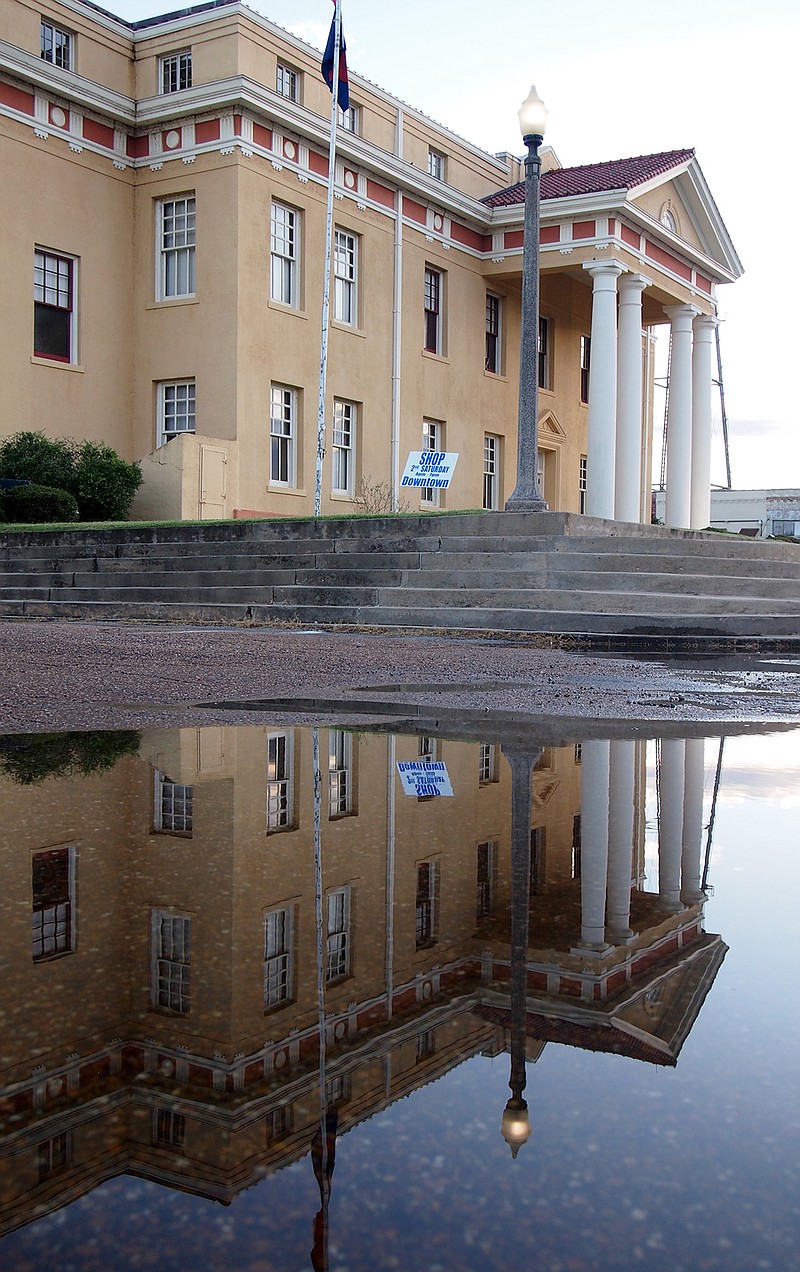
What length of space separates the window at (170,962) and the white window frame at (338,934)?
304mm

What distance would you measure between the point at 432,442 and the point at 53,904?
31.2m

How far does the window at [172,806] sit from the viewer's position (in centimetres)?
398

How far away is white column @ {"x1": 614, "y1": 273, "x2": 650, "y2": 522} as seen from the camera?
3281cm

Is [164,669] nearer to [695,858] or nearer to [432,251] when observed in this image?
[695,858]

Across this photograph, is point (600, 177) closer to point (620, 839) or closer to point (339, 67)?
point (339, 67)

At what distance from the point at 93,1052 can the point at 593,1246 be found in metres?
0.98

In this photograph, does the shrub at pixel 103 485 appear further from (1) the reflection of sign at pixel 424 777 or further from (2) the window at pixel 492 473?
(1) the reflection of sign at pixel 424 777

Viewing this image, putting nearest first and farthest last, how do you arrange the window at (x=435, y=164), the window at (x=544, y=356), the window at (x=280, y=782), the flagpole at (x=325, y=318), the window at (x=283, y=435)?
the window at (x=280, y=782) < the flagpole at (x=325, y=318) < the window at (x=283, y=435) < the window at (x=435, y=164) < the window at (x=544, y=356)

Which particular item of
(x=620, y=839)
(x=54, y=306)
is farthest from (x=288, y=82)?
(x=620, y=839)

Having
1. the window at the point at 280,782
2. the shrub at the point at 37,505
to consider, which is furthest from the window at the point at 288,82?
the window at the point at 280,782

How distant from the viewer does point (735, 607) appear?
49.3ft

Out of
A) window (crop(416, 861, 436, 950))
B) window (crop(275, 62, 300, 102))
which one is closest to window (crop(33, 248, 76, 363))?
window (crop(275, 62, 300, 102))

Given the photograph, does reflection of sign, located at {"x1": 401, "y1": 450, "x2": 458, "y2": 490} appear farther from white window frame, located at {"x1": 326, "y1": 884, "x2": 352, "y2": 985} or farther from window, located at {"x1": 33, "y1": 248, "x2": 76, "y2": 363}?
white window frame, located at {"x1": 326, "y1": 884, "x2": 352, "y2": 985}

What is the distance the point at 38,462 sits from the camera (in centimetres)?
2386
